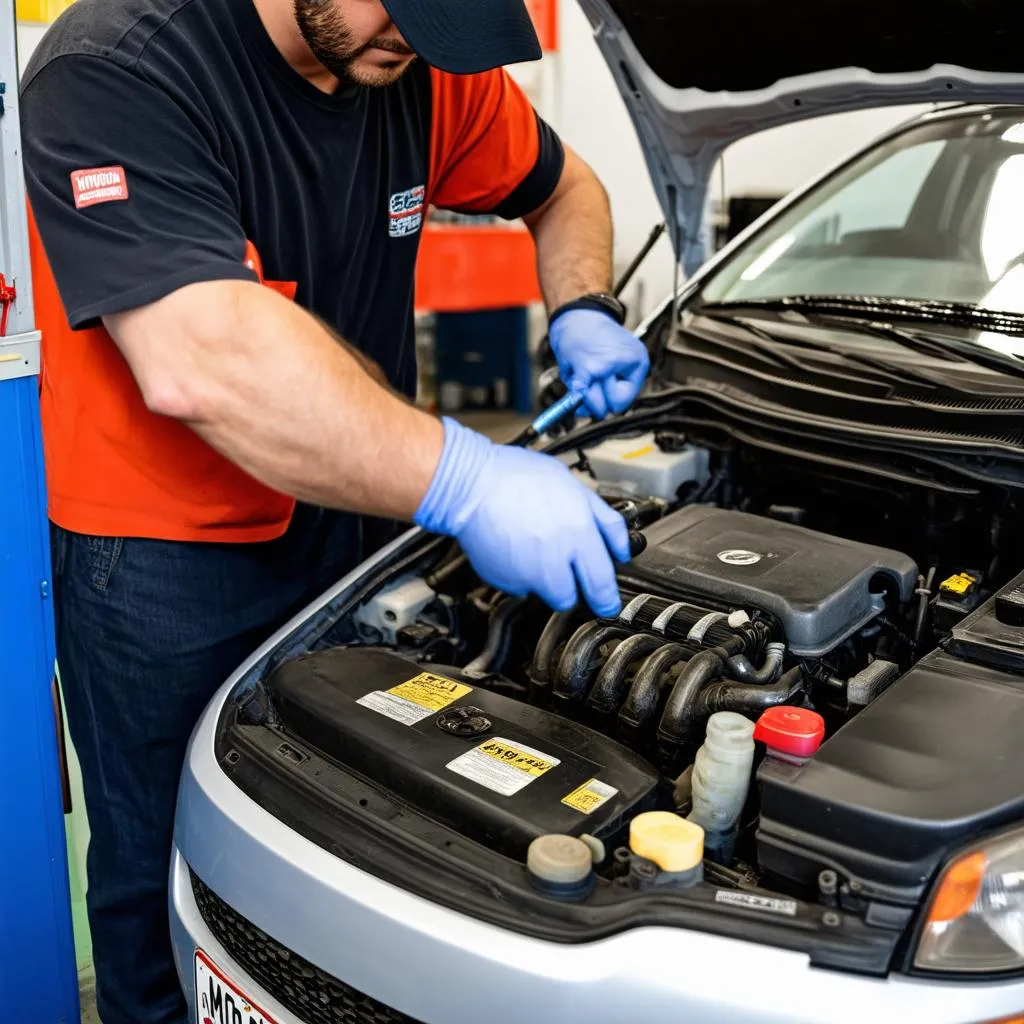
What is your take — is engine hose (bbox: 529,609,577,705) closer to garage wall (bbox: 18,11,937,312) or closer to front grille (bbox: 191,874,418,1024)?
front grille (bbox: 191,874,418,1024)

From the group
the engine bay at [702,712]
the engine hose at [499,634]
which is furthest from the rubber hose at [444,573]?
the engine hose at [499,634]

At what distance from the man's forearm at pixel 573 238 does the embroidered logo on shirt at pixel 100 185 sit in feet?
3.36

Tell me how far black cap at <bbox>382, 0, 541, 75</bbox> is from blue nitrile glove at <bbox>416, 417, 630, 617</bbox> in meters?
0.48

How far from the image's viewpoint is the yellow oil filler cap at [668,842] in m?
1.14

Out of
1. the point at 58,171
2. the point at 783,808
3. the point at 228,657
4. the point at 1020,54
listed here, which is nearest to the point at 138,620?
the point at 228,657

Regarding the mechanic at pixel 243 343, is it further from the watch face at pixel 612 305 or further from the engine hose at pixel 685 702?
the engine hose at pixel 685 702

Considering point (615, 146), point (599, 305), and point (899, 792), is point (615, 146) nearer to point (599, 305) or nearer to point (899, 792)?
point (599, 305)

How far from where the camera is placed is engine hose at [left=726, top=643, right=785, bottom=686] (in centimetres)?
141

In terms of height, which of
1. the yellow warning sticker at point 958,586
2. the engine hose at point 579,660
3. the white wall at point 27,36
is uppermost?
the white wall at point 27,36

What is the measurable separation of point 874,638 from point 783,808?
554mm

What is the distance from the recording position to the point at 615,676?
57.9 inches

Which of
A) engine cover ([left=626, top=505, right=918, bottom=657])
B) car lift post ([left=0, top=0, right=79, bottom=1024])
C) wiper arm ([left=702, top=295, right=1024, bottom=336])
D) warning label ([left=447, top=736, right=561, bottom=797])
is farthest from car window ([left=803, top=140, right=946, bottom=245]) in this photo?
car lift post ([left=0, top=0, right=79, bottom=1024])

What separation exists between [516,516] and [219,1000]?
→ 725 mm

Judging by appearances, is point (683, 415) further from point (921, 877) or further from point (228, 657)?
point (921, 877)
